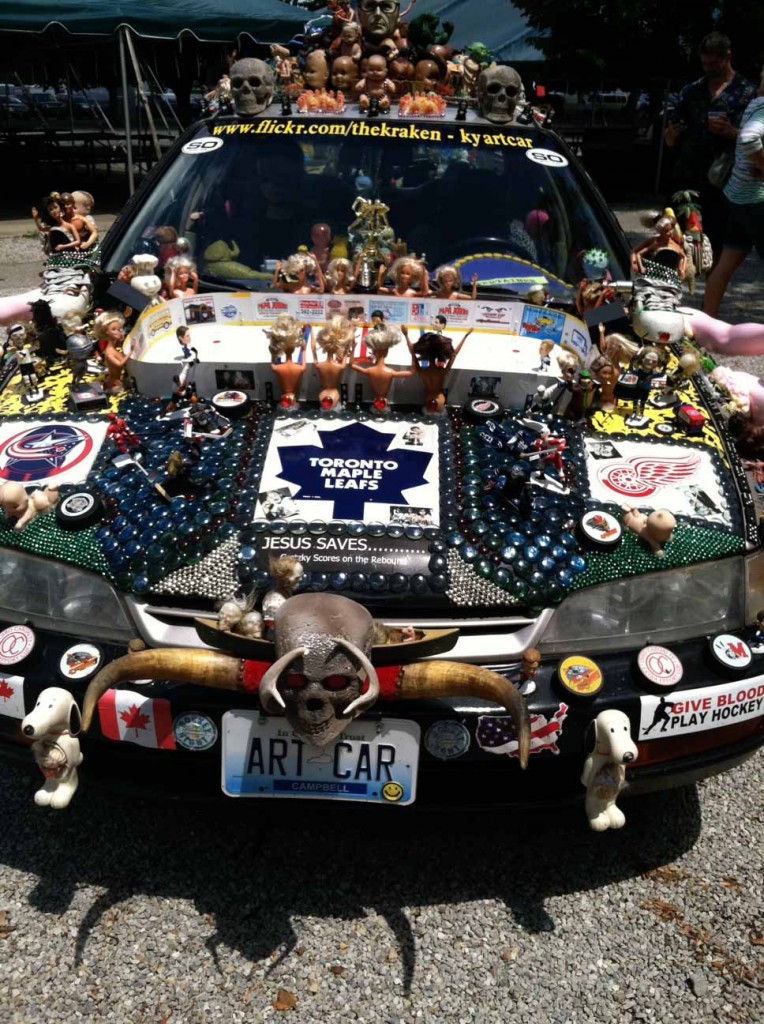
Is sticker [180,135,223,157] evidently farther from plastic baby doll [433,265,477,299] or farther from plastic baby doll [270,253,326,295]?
plastic baby doll [433,265,477,299]

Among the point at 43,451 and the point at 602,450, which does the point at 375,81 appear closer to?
the point at 602,450

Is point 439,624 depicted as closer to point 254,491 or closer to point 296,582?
point 296,582

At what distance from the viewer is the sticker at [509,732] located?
216cm

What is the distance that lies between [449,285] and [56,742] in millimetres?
2149

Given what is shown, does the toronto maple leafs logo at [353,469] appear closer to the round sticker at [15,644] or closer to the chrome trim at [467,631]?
the chrome trim at [467,631]

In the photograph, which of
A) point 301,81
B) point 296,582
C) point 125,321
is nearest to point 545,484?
point 296,582

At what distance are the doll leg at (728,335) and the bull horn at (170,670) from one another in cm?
244

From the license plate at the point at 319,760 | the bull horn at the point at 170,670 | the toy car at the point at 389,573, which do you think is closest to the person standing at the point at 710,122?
the toy car at the point at 389,573

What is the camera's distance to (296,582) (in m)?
2.15

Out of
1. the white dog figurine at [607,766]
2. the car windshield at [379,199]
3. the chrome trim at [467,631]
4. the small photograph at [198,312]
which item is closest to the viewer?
the white dog figurine at [607,766]

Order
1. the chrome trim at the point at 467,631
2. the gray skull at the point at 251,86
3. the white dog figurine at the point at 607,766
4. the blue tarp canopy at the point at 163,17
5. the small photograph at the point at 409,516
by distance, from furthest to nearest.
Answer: the blue tarp canopy at the point at 163,17 < the gray skull at the point at 251,86 < the small photograph at the point at 409,516 < the chrome trim at the point at 467,631 < the white dog figurine at the point at 607,766

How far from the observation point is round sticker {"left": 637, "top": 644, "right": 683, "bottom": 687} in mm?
2213

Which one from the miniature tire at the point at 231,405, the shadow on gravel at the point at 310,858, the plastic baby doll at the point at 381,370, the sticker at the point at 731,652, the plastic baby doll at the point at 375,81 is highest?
the plastic baby doll at the point at 375,81

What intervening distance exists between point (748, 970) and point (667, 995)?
24 centimetres
